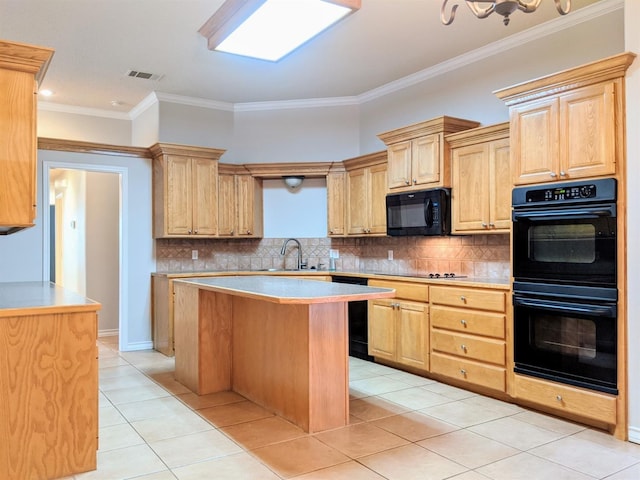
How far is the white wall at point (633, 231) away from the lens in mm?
2889

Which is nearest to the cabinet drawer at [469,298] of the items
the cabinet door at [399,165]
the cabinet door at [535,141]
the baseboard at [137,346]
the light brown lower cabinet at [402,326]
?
the light brown lower cabinet at [402,326]

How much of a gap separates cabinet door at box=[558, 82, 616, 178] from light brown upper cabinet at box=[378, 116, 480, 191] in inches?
50.9

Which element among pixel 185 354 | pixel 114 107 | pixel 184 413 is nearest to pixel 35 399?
pixel 184 413

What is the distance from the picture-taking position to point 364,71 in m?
5.17

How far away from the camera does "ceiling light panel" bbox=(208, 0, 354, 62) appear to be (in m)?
3.40

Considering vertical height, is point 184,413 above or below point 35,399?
below

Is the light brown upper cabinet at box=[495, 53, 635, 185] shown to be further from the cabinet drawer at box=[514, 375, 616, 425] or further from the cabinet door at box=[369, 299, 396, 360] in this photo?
the cabinet door at box=[369, 299, 396, 360]

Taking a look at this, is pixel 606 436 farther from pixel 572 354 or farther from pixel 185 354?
pixel 185 354

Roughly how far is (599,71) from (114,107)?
214 inches

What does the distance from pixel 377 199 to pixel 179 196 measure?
2.20 metres

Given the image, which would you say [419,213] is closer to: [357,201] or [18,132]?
[357,201]

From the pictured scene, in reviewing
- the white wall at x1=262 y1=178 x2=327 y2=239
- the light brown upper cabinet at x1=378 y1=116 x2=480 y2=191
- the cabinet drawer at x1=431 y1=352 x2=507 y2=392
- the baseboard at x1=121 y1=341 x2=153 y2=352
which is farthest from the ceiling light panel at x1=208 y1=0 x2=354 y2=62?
the baseboard at x1=121 y1=341 x2=153 y2=352

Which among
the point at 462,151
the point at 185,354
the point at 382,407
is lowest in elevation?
the point at 382,407

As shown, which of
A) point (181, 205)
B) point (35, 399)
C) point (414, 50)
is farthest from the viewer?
point (181, 205)
